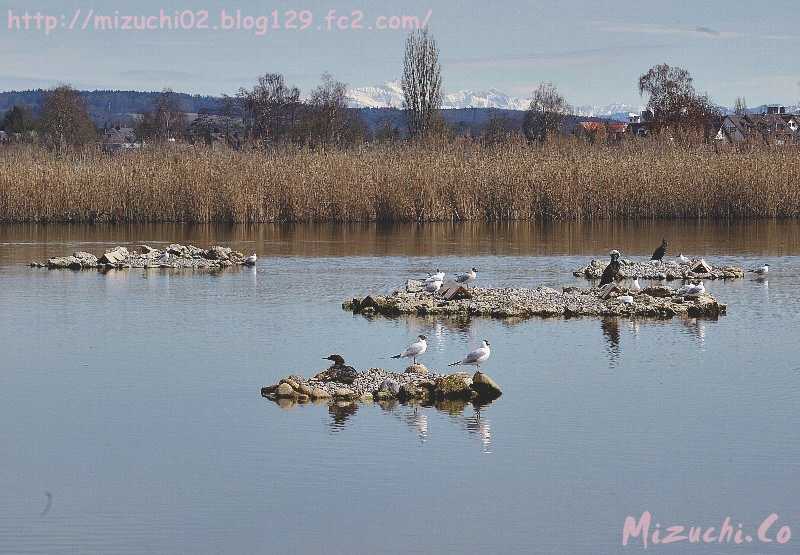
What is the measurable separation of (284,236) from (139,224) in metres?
6.22

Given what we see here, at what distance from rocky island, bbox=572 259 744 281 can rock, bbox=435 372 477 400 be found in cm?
1038

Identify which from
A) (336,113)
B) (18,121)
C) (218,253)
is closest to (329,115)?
(336,113)

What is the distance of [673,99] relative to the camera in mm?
99312

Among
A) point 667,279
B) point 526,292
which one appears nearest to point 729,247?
point 667,279

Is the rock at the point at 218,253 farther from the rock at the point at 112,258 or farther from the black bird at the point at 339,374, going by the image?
the black bird at the point at 339,374

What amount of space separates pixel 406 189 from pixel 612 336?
21591 mm

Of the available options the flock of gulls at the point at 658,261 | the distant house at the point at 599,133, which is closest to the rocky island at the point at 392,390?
the flock of gulls at the point at 658,261

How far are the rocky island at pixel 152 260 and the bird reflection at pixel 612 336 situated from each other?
992cm

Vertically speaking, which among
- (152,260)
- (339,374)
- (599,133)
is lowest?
(339,374)

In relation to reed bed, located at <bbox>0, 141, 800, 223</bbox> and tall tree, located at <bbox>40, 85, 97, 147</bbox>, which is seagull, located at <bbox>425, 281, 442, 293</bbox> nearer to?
reed bed, located at <bbox>0, 141, 800, 223</bbox>

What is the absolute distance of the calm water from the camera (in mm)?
8539

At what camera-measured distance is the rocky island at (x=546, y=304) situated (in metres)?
18.0

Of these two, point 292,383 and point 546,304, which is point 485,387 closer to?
point 292,383

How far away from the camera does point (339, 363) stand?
508 inches
